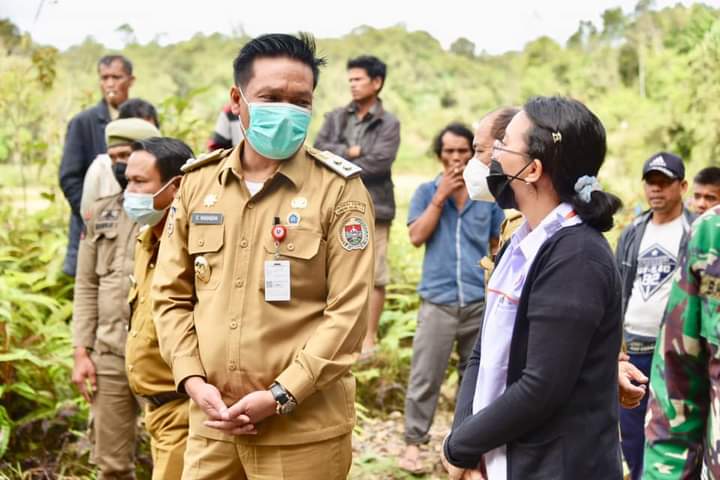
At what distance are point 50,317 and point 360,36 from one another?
12135 millimetres

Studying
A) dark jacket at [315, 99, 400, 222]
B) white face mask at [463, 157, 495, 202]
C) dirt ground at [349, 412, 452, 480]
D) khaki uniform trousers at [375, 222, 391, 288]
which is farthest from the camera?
khaki uniform trousers at [375, 222, 391, 288]

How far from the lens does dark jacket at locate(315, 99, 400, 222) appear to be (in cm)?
620

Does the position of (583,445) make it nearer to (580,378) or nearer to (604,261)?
(580,378)

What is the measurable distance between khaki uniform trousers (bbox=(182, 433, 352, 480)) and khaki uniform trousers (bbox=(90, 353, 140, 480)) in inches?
47.1

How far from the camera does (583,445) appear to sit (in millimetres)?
1926

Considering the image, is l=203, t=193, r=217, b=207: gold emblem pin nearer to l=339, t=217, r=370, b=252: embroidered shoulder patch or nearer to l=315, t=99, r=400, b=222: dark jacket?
l=339, t=217, r=370, b=252: embroidered shoulder patch

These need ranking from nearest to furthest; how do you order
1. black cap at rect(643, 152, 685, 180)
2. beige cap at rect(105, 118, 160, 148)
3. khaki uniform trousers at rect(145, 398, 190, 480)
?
khaki uniform trousers at rect(145, 398, 190, 480)
beige cap at rect(105, 118, 160, 148)
black cap at rect(643, 152, 685, 180)

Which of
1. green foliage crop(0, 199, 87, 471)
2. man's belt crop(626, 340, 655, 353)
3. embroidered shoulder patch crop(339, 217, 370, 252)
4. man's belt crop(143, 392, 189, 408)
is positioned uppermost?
embroidered shoulder patch crop(339, 217, 370, 252)

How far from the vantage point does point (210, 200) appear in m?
2.63

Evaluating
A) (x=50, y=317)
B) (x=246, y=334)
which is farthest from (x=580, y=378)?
(x=50, y=317)

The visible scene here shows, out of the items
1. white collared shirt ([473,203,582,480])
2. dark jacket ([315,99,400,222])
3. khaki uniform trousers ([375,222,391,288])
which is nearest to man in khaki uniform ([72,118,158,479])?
white collared shirt ([473,203,582,480])

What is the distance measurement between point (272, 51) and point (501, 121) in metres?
1.06

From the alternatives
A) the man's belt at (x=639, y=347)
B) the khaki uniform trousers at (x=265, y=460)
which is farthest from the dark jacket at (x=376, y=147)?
the khaki uniform trousers at (x=265, y=460)

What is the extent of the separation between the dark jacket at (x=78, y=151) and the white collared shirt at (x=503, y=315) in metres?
4.33
